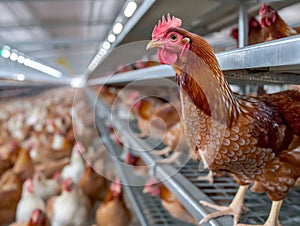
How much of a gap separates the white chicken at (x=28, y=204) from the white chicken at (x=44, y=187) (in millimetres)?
94

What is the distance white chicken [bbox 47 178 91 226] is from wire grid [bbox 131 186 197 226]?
1.07 ft

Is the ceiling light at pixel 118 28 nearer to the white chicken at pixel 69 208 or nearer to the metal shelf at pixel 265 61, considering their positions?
the metal shelf at pixel 265 61

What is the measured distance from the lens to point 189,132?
663mm

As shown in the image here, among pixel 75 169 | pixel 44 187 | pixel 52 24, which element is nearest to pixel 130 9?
pixel 44 187

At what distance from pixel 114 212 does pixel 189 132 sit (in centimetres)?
127

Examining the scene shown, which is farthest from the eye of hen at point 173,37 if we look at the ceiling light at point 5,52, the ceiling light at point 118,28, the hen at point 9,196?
the hen at point 9,196

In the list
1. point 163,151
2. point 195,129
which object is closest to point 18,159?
point 163,151

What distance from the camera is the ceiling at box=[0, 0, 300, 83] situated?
3.14ft

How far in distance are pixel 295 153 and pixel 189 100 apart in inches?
10.4

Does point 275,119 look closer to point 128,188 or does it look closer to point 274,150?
point 274,150

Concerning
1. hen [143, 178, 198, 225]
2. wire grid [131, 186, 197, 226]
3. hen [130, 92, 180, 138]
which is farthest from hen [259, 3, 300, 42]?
wire grid [131, 186, 197, 226]

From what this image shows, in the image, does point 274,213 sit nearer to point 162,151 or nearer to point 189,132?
point 189,132

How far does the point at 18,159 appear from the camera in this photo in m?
2.85

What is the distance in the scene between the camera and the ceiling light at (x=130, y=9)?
1174 mm
